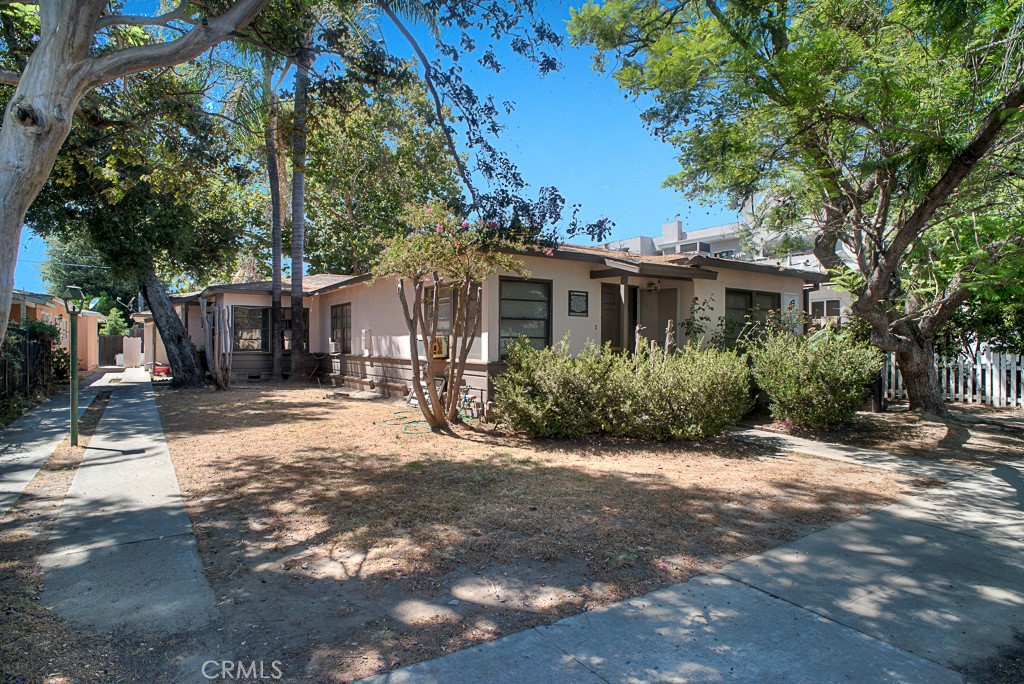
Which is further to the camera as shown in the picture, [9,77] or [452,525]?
[9,77]

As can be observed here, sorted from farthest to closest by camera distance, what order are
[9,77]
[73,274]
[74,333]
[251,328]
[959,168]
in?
[73,274], [251,328], [74,333], [959,168], [9,77]

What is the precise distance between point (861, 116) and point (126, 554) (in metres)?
8.89

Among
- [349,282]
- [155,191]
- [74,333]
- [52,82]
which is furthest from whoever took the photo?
[349,282]

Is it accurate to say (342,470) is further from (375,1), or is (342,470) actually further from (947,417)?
(947,417)

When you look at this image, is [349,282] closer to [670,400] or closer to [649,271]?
[649,271]

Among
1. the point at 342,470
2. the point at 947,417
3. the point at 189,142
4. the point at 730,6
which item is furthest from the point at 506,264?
the point at 947,417

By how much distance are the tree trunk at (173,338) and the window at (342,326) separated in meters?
3.97

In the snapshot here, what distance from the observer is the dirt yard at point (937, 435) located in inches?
316

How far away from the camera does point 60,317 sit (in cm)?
2395

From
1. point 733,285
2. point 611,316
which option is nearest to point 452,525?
point 611,316

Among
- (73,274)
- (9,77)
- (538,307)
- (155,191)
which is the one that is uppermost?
(73,274)

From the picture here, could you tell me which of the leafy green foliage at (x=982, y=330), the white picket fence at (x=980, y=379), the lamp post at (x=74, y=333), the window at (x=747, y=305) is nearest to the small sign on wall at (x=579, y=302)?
the window at (x=747, y=305)

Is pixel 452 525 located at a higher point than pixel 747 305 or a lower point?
lower

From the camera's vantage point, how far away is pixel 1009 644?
3277 mm
